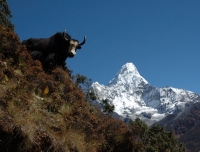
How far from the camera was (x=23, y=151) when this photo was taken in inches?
285

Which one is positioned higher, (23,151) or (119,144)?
(119,144)

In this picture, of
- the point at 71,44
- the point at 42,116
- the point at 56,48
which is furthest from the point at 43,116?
the point at 71,44

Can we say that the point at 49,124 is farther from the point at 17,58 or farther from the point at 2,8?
the point at 2,8

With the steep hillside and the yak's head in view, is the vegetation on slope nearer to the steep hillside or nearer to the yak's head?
the steep hillside

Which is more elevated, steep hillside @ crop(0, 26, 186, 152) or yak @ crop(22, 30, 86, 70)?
yak @ crop(22, 30, 86, 70)

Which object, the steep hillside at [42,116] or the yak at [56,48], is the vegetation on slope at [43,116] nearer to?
the steep hillside at [42,116]

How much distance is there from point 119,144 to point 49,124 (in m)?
6.00

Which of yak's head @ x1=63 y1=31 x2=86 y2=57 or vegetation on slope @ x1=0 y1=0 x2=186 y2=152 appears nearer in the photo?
vegetation on slope @ x1=0 y1=0 x2=186 y2=152

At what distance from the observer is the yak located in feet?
48.2

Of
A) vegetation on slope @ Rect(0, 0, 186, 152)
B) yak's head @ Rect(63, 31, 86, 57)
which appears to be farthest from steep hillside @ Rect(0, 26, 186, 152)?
yak's head @ Rect(63, 31, 86, 57)

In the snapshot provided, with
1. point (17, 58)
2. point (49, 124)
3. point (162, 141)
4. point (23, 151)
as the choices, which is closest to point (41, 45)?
point (17, 58)

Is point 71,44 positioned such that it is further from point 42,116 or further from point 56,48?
point 42,116

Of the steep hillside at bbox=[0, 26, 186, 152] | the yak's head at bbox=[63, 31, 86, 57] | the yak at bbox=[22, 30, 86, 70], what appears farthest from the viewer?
the yak's head at bbox=[63, 31, 86, 57]

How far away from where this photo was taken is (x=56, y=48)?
595 inches
